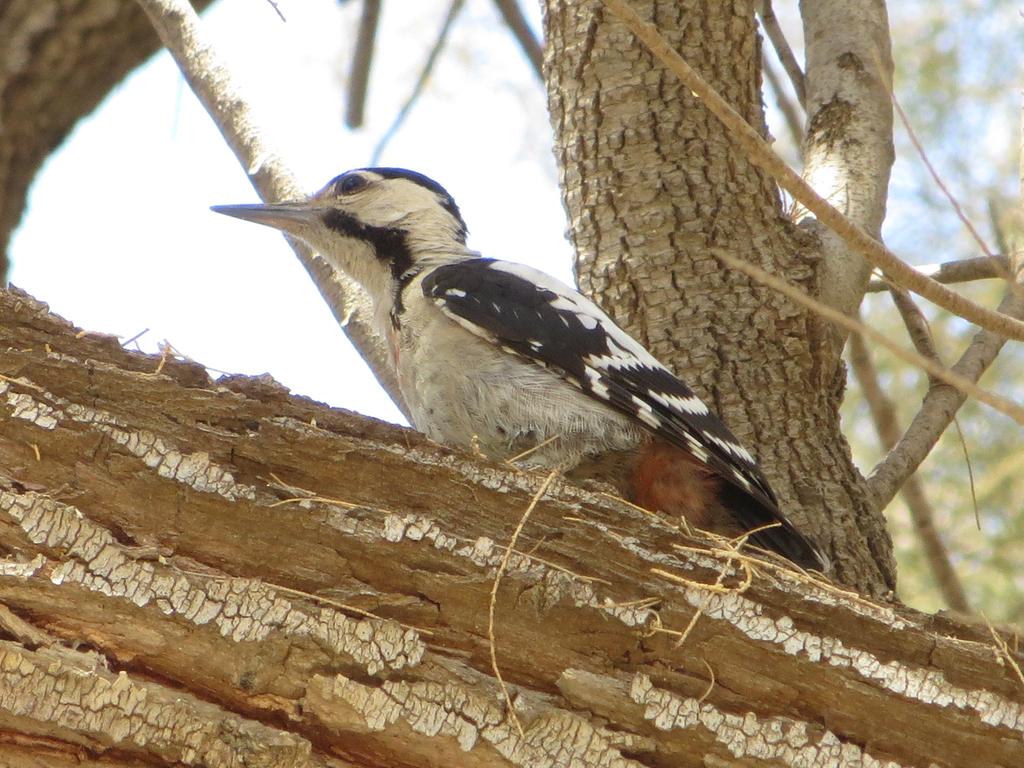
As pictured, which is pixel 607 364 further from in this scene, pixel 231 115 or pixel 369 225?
pixel 231 115

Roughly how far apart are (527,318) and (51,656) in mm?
1697

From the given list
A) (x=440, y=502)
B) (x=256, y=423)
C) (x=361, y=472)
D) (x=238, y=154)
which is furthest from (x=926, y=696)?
(x=238, y=154)

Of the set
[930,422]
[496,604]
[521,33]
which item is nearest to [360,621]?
[496,604]

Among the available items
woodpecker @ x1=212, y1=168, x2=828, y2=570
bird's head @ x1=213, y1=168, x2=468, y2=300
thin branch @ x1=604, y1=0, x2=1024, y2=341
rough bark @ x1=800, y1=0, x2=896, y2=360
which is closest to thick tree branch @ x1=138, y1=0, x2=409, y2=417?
bird's head @ x1=213, y1=168, x2=468, y2=300

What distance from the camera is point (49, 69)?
426cm

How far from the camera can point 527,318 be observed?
3285mm

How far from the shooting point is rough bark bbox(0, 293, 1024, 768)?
6.25ft

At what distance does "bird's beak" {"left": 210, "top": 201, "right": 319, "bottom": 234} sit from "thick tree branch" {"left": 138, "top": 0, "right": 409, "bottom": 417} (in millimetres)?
76

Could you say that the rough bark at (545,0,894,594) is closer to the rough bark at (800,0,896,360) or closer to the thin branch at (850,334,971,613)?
the rough bark at (800,0,896,360)

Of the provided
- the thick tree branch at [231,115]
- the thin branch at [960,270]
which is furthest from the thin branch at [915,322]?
the thick tree branch at [231,115]

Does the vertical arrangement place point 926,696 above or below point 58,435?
above

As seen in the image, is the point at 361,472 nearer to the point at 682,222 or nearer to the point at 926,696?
the point at 926,696

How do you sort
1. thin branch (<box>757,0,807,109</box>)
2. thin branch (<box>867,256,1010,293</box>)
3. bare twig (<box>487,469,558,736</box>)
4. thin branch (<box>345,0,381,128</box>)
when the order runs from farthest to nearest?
thin branch (<box>345,0,381,128</box>) < thin branch (<box>757,0,807,109</box>) < thin branch (<box>867,256,1010,293</box>) < bare twig (<box>487,469,558,736</box>)

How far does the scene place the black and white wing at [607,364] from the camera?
10.0 feet
